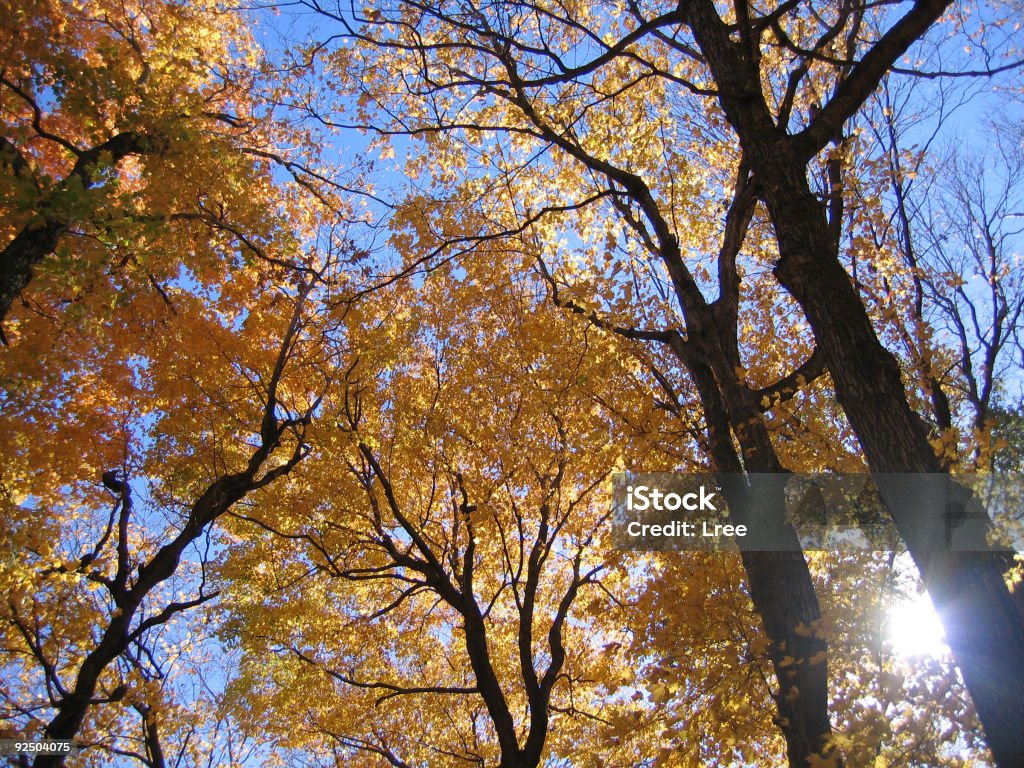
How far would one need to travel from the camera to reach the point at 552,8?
8102mm

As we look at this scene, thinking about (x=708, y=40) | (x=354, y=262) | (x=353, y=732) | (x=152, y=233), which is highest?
(x=708, y=40)

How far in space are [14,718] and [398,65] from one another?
10221mm

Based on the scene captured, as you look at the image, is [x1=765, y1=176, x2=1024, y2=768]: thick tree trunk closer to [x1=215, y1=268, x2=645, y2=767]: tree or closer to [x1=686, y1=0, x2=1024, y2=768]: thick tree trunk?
[x1=686, y1=0, x2=1024, y2=768]: thick tree trunk

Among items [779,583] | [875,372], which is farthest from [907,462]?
[779,583]

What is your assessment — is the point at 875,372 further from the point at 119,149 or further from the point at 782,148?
the point at 119,149

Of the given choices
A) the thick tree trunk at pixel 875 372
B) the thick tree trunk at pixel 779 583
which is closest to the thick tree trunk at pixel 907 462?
the thick tree trunk at pixel 875 372

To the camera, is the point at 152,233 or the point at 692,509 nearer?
the point at 152,233

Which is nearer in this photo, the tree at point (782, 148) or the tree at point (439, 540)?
the tree at point (782, 148)

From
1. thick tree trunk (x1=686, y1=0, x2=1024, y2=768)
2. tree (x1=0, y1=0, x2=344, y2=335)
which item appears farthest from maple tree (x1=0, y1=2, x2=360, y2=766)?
thick tree trunk (x1=686, y1=0, x2=1024, y2=768)

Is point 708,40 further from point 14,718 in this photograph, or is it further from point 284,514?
point 14,718

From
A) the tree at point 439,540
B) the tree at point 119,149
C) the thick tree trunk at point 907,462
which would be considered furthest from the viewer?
the tree at point 439,540

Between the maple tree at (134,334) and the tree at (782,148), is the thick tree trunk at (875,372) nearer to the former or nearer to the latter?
the tree at (782,148)

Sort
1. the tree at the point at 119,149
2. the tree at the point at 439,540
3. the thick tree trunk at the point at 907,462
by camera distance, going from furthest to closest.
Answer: the tree at the point at 439,540, the tree at the point at 119,149, the thick tree trunk at the point at 907,462

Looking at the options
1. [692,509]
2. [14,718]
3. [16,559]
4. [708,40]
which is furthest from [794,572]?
[14,718]
